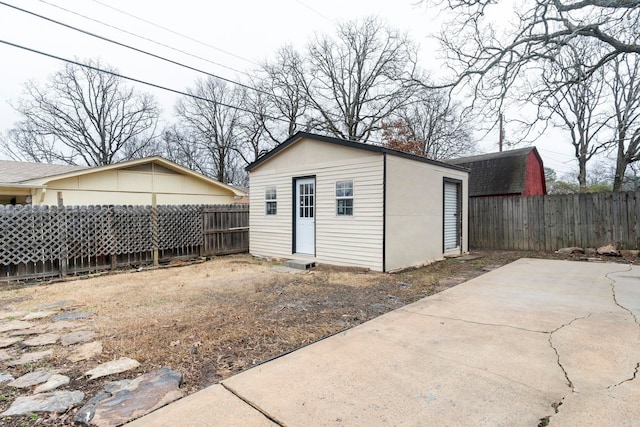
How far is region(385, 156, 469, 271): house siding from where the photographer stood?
7465mm

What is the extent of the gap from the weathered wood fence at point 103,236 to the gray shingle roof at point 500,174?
12.2 meters

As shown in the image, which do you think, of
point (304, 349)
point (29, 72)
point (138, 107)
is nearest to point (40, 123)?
point (29, 72)

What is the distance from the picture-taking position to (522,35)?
22.3ft

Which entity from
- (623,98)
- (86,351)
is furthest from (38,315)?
(623,98)

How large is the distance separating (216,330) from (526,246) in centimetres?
1105

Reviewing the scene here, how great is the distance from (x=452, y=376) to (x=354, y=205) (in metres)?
5.40

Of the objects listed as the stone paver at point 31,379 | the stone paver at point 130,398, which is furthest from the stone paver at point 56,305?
the stone paver at point 130,398

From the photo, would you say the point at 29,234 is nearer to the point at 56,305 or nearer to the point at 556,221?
the point at 56,305

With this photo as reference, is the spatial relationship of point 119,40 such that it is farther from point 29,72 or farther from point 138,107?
point 138,107

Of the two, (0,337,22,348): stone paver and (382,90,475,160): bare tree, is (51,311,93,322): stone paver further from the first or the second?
(382,90,475,160): bare tree

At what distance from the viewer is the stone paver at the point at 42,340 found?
11.4ft

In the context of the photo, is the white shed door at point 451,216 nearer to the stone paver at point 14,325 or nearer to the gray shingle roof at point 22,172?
the stone paver at point 14,325

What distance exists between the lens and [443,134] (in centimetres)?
2355

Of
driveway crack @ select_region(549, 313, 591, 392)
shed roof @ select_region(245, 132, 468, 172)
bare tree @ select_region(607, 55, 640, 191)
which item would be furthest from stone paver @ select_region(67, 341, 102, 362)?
bare tree @ select_region(607, 55, 640, 191)
